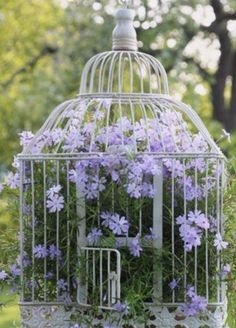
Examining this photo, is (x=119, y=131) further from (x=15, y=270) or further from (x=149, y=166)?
(x=15, y=270)

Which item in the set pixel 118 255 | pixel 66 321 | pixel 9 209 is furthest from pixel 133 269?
Answer: pixel 9 209

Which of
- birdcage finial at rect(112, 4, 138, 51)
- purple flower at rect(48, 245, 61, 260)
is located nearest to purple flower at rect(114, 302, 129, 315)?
purple flower at rect(48, 245, 61, 260)

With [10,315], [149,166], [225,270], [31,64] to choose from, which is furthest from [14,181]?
[31,64]

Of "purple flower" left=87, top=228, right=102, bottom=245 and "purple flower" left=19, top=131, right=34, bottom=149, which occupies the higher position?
"purple flower" left=19, top=131, right=34, bottom=149

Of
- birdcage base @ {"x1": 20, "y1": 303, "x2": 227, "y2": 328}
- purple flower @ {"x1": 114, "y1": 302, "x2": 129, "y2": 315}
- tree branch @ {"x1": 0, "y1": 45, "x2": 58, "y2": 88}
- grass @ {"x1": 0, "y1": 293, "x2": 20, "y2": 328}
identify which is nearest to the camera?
purple flower @ {"x1": 114, "y1": 302, "x2": 129, "y2": 315}

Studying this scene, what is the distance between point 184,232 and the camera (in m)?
2.41

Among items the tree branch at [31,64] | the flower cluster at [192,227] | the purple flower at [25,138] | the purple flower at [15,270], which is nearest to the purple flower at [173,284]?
the flower cluster at [192,227]

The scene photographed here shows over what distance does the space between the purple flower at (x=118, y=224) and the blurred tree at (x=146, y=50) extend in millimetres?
4620

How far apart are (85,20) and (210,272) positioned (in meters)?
5.67

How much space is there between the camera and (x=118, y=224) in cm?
242

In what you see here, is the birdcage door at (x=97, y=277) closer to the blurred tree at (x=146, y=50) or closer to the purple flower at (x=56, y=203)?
the purple flower at (x=56, y=203)

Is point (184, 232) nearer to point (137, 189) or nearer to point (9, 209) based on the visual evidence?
point (137, 189)

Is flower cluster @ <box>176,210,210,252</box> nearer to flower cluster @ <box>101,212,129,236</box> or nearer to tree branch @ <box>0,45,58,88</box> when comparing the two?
flower cluster @ <box>101,212,129,236</box>

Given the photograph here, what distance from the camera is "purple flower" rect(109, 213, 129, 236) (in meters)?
2.41
